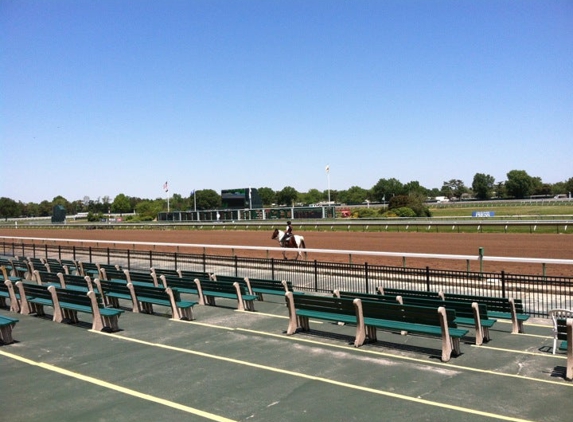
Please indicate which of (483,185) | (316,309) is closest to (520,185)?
(483,185)

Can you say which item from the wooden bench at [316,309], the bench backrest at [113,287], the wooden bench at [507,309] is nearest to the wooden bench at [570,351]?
the wooden bench at [507,309]

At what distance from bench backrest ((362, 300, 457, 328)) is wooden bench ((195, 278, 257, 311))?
380 cm

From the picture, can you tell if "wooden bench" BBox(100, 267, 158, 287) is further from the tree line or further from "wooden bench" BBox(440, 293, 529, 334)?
the tree line

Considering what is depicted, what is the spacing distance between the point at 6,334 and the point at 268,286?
562 cm

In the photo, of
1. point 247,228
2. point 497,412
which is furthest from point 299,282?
point 247,228

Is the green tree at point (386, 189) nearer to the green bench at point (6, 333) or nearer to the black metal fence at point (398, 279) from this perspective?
the black metal fence at point (398, 279)

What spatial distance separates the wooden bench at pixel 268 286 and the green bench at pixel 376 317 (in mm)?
2415

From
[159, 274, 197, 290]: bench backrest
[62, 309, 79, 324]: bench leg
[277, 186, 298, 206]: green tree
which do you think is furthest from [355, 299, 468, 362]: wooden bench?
[277, 186, 298, 206]: green tree

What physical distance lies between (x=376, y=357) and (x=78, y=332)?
554cm

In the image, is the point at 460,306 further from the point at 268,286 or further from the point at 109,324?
the point at 109,324

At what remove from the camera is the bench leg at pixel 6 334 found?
9.00m

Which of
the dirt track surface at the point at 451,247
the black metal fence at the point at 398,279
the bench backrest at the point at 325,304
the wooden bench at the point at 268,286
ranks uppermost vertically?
the bench backrest at the point at 325,304

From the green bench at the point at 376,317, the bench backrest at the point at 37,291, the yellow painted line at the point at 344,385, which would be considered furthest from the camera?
the bench backrest at the point at 37,291

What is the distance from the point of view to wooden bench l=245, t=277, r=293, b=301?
12219 mm
